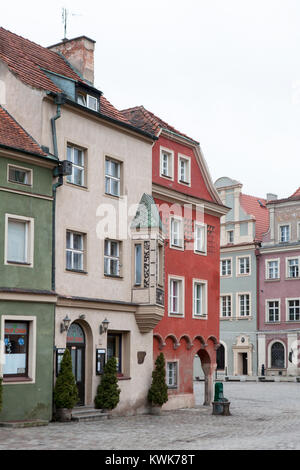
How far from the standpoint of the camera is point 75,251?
81.9 ft

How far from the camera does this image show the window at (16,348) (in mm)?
21750

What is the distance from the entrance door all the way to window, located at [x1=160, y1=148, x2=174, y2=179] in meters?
8.66

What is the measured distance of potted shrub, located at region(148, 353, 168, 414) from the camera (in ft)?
90.2

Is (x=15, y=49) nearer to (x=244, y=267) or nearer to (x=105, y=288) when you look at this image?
(x=105, y=288)

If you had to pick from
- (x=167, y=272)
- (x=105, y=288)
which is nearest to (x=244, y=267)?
(x=167, y=272)

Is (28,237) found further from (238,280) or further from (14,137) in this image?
(238,280)

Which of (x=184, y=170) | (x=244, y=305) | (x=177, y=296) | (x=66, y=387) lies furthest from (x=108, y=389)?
(x=244, y=305)

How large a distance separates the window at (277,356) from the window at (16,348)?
131 feet

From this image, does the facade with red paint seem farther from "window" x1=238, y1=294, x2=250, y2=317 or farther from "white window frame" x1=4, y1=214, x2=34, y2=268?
"window" x1=238, y1=294, x2=250, y2=317

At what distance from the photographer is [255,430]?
21469 millimetres

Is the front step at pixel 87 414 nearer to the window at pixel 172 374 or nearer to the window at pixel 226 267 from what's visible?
the window at pixel 172 374

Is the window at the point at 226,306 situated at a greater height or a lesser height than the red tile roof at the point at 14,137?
lesser

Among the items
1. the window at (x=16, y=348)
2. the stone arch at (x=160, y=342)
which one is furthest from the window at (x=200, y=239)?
the window at (x=16, y=348)
